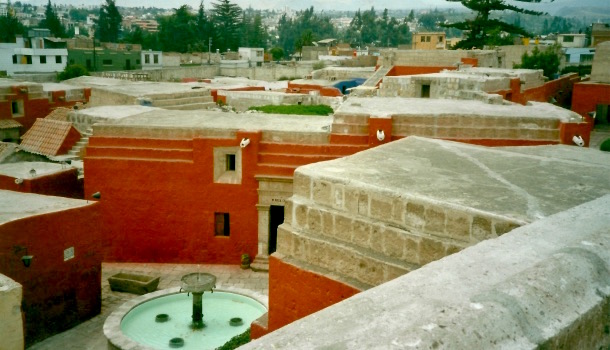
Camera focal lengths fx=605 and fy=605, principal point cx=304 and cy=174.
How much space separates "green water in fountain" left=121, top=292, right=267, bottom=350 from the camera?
11.1 metres

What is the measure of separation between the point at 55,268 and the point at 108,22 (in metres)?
73.6

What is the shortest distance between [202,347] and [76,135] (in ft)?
38.4

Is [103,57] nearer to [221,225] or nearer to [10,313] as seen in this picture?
[221,225]

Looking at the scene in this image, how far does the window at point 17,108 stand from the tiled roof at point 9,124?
487 millimetres

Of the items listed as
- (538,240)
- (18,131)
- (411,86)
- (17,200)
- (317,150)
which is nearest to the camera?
(538,240)

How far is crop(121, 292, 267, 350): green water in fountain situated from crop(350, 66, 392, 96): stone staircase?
41.4 feet

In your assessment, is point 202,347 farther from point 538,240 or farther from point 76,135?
point 76,135

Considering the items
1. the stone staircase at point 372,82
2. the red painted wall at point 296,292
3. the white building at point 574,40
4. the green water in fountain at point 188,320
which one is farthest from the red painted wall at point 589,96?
the white building at point 574,40

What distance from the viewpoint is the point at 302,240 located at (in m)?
6.46

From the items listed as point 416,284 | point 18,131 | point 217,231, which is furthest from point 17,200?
point 18,131

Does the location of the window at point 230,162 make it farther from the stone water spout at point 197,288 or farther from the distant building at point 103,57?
the distant building at point 103,57

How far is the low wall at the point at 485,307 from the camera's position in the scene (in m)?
2.49

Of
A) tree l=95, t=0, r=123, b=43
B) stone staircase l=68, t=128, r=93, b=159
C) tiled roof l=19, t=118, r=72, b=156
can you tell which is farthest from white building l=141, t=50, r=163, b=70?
stone staircase l=68, t=128, r=93, b=159

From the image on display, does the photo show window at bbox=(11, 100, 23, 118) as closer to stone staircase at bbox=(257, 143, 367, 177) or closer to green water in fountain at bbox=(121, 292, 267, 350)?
stone staircase at bbox=(257, 143, 367, 177)
